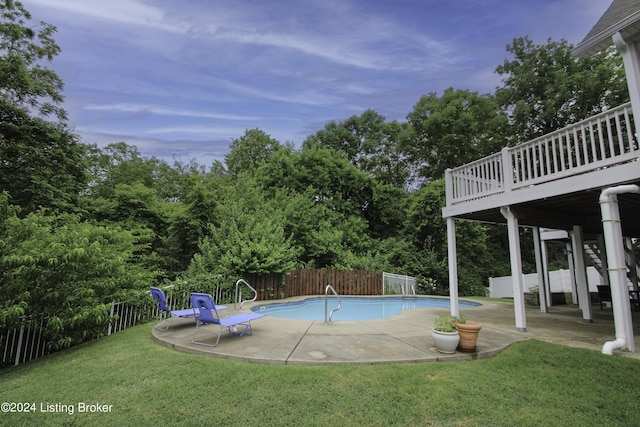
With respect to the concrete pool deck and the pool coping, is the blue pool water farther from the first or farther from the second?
the pool coping

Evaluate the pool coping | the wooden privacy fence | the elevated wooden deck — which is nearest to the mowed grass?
the pool coping

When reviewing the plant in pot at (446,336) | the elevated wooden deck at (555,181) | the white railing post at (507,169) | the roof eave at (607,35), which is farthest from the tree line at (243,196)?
the roof eave at (607,35)

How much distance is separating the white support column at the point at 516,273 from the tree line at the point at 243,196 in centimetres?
720

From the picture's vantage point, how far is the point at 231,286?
32.9 feet

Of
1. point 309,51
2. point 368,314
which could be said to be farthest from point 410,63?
point 368,314

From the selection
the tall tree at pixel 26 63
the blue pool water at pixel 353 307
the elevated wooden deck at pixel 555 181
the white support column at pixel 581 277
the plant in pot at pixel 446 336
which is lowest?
the blue pool water at pixel 353 307

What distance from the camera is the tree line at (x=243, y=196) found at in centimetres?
534

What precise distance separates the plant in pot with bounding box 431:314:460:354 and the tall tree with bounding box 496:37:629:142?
20965 millimetres

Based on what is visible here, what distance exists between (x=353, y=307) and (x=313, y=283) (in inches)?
81.1

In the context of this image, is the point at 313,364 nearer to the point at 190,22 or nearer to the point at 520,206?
the point at 520,206

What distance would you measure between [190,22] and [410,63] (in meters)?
8.39

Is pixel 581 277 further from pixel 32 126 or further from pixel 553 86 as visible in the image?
pixel 32 126

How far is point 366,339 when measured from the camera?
17.6 ft

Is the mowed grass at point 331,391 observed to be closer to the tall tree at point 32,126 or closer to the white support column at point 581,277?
the white support column at point 581,277
